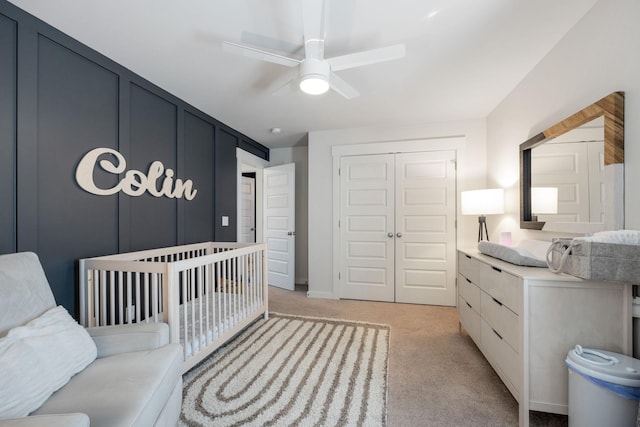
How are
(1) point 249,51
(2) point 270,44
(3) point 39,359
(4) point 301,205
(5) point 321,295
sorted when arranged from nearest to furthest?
(3) point 39,359, (1) point 249,51, (2) point 270,44, (5) point 321,295, (4) point 301,205

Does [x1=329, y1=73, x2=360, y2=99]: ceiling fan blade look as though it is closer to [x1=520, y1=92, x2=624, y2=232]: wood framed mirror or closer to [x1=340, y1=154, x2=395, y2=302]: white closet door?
[x1=520, y1=92, x2=624, y2=232]: wood framed mirror

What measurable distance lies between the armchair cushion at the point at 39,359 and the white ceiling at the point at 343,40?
63.5 inches

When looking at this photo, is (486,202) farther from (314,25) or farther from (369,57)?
(314,25)

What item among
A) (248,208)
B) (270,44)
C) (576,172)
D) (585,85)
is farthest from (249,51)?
(248,208)

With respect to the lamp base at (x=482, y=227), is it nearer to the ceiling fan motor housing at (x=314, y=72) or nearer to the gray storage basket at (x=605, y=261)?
the gray storage basket at (x=605, y=261)

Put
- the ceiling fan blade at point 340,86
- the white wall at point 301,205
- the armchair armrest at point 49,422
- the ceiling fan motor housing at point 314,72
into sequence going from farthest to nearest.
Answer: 1. the white wall at point 301,205
2. the ceiling fan blade at point 340,86
3. the ceiling fan motor housing at point 314,72
4. the armchair armrest at point 49,422

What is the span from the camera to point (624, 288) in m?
1.23

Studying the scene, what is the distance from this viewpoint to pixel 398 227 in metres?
3.36

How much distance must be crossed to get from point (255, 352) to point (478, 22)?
264cm

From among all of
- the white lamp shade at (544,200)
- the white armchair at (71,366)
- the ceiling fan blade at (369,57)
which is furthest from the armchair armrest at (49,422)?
the white lamp shade at (544,200)

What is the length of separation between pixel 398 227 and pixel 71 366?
3.04m

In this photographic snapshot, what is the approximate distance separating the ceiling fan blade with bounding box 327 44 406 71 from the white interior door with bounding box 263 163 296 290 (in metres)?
2.44

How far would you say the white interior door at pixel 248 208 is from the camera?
18.1ft

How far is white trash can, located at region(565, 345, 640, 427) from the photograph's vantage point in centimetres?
105
